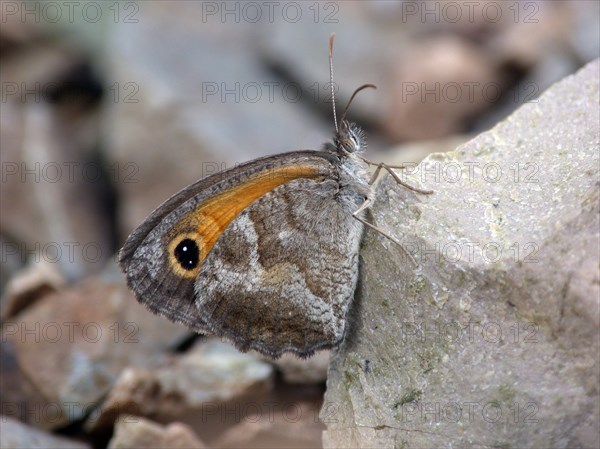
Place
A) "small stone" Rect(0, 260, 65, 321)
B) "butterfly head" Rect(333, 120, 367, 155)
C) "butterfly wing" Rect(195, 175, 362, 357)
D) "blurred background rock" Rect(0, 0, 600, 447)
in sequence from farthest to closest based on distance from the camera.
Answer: "small stone" Rect(0, 260, 65, 321), "blurred background rock" Rect(0, 0, 600, 447), "butterfly head" Rect(333, 120, 367, 155), "butterfly wing" Rect(195, 175, 362, 357)

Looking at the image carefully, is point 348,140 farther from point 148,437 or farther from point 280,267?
point 148,437

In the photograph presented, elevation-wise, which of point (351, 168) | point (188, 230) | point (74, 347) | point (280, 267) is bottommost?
point (74, 347)

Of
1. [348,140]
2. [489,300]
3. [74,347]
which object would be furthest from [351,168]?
[74,347]

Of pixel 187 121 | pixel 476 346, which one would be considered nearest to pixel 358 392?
pixel 476 346

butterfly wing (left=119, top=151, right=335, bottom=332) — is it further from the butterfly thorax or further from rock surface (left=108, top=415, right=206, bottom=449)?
rock surface (left=108, top=415, right=206, bottom=449)

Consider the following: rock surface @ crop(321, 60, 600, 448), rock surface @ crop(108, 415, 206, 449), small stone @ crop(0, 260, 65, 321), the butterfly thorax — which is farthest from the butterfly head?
small stone @ crop(0, 260, 65, 321)
